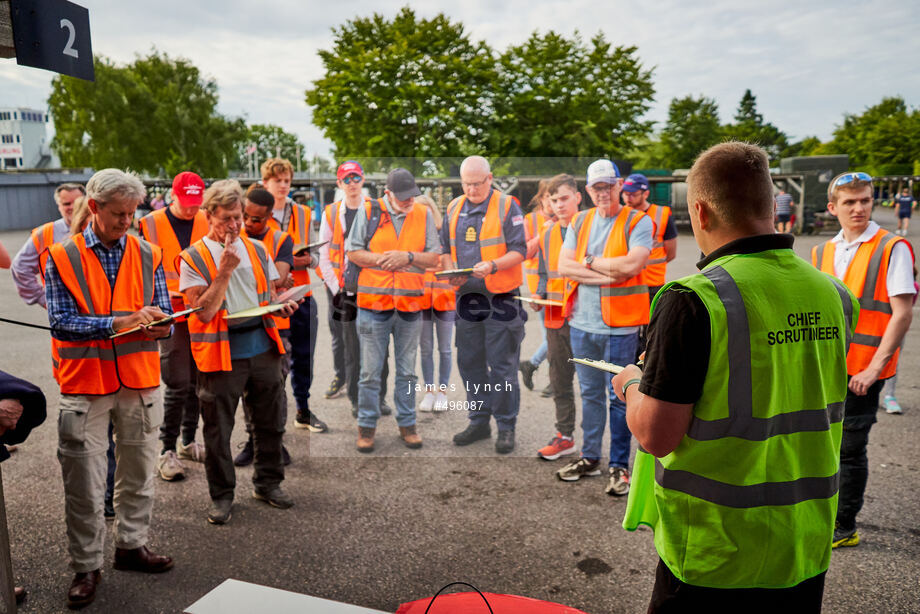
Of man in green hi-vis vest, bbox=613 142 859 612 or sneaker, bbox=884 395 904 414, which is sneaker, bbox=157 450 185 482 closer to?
man in green hi-vis vest, bbox=613 142 859 612

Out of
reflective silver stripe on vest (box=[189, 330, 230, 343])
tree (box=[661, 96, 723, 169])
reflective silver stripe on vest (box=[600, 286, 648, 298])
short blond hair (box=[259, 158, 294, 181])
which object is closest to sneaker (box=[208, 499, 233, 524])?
reflective silver stripe on vest (box=[189, 330, 230, 343])

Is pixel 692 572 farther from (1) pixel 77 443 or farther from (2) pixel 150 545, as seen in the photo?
(2) pixel 150 545

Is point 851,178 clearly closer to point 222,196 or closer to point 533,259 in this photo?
point 533,259

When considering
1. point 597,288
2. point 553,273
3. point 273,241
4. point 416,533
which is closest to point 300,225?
point 273,241

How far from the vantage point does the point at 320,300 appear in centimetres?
1295

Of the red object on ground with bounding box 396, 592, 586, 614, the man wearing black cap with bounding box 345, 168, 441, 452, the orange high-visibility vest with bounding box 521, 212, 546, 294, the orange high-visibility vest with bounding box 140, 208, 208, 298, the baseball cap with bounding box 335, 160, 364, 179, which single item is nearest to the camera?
the red object on ground with bounding box 396, 592, 586, 614

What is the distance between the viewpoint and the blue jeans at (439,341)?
525 centimetres

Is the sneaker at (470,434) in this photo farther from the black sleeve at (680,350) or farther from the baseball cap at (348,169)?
the black sleeve at (680,350)

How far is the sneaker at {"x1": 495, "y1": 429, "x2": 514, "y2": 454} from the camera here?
5184mm

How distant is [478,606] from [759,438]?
0.94 meters

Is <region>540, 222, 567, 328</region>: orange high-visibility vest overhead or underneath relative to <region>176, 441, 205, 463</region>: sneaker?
overhead

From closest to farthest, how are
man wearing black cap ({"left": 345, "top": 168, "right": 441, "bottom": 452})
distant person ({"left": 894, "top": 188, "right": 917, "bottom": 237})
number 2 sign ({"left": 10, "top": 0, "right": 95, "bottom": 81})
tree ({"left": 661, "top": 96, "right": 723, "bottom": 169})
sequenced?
number 2 sign ({"left": 10, "top": 0, "right": 95, "bottom": 81}), man wearing black cap ({"left": 345, "top": 168, "right": 441, "bottom": 452}), distant person ({"left": 894, "top": 188, "right": 917, "bottom": 237}), tree ({"left": 661, "top": 96, "right": 723, "bottom": 169})

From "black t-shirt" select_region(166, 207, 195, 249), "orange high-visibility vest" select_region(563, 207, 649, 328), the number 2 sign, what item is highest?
the number 2 sign

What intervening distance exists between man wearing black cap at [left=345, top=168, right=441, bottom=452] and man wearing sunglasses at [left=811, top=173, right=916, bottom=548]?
9.09ft
